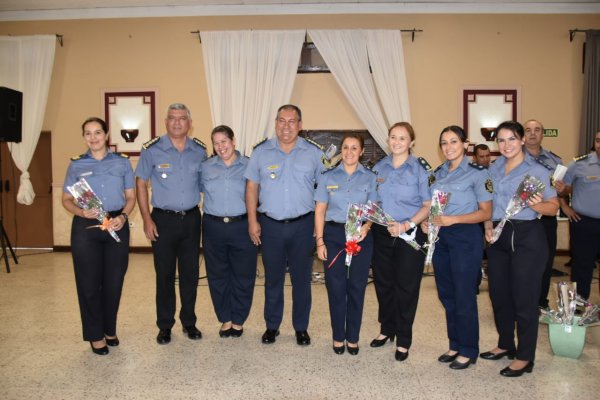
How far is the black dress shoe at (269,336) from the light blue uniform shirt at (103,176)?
139 centimetres

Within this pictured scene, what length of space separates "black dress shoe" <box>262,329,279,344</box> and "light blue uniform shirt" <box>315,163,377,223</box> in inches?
39.4

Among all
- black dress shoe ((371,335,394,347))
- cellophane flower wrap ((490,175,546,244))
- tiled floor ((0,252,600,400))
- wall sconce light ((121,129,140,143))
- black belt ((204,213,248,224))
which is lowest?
tiled floor ((0,252,600,400))

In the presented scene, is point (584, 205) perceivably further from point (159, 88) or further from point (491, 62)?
point (159, 88)

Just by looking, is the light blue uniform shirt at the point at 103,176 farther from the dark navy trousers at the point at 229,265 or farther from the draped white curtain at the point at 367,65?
the draped white curtain at the point at 367,65

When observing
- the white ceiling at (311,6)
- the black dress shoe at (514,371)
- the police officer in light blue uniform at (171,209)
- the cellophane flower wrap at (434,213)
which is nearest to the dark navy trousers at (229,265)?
the police officer in light blue uniform at (171,209)

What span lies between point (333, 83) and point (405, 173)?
4.69 m

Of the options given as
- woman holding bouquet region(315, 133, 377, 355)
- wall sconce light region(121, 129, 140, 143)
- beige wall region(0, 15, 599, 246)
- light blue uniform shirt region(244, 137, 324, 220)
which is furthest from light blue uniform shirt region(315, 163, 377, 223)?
wall sconce light region(121, 129, 140, 143)

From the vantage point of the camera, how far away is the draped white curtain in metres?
7.27

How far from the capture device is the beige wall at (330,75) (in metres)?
7.44

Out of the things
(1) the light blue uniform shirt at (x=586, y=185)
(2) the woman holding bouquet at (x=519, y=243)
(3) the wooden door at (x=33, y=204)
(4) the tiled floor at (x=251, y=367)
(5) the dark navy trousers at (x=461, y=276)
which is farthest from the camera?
(3) the wooden door at (x=33, y=204)

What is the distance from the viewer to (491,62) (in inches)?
294

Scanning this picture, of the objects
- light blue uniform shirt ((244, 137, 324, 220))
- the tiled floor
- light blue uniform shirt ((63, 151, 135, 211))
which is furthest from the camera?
light blue uniform shirt ((244, 137, 324, 220))

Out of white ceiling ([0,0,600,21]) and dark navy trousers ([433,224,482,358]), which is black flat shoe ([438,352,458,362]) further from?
white ceiling ([0,0,600,21])

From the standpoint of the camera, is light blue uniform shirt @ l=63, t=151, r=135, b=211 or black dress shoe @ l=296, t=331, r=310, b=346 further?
black dress shoe @ l=296, t=331, r=310, b=346
